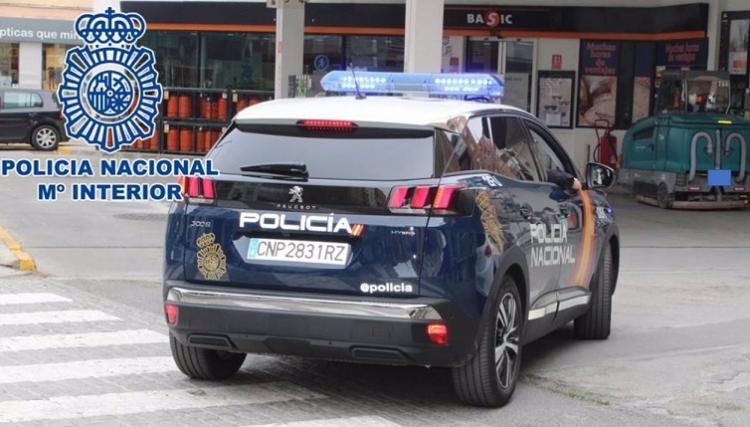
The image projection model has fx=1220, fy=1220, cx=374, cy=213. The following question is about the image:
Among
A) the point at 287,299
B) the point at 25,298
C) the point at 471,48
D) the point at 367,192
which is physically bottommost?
the point at 25,298

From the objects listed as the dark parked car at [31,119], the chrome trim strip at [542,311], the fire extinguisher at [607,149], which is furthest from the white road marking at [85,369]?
the dark parked car at [31,119]

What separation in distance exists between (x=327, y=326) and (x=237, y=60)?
2520cm

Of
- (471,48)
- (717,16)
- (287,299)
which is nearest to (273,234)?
Answer: (287,299)

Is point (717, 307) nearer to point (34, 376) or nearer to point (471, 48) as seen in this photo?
point (34, 376)

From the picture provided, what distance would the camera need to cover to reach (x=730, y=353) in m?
9.28

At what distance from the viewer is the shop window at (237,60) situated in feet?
102

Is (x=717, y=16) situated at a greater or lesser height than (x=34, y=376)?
greater

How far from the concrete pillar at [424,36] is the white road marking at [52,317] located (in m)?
8.88

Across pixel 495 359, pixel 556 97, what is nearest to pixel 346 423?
pixel 495 359

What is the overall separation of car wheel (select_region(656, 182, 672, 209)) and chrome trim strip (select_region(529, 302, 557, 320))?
14332 millimetres

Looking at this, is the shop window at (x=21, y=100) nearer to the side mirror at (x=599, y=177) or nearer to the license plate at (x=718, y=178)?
the license plate at (x=718, y=178)

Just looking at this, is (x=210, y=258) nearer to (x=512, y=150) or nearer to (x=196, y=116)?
(x=512, y=150)

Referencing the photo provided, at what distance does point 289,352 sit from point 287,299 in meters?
0.33

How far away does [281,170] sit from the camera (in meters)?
7.04
